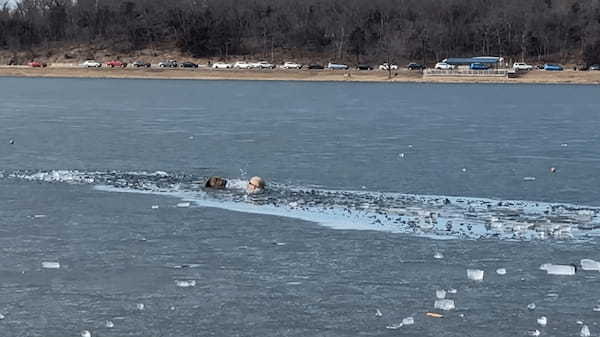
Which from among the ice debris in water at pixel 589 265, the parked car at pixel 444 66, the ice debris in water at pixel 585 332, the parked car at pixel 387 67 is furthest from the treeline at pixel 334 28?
the ice debris in water at pixel 585 332

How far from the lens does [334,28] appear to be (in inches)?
6501

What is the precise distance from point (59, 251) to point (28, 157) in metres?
16.2

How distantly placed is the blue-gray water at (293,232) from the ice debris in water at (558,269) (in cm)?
21

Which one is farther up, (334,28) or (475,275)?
(334,28)

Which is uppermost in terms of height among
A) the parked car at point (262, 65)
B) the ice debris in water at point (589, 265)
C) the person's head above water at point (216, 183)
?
the person's head above water at point (216, 183)

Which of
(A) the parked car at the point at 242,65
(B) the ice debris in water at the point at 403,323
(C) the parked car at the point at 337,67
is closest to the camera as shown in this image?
(B) the ice debris in water at the point at 403,323

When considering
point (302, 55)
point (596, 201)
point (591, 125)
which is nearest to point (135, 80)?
point (302, 55)

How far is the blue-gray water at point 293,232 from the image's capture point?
16312mm

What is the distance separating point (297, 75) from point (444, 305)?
123868 millimetres

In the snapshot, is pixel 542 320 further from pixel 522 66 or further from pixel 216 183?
pixel 522 66

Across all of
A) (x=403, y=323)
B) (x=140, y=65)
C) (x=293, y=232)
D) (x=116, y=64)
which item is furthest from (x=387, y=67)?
(x=403, y=323)

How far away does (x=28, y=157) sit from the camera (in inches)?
1414

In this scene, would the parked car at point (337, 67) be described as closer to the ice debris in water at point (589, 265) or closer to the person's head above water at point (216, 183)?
the person's head above water at point (216, 183)

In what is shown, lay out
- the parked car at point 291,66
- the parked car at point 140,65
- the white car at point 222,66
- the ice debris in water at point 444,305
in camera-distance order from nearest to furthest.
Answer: the ice debris in water at point 444,305, the parked car at point 291,66, the white car at point 222,66, the parked car at point 140,65
